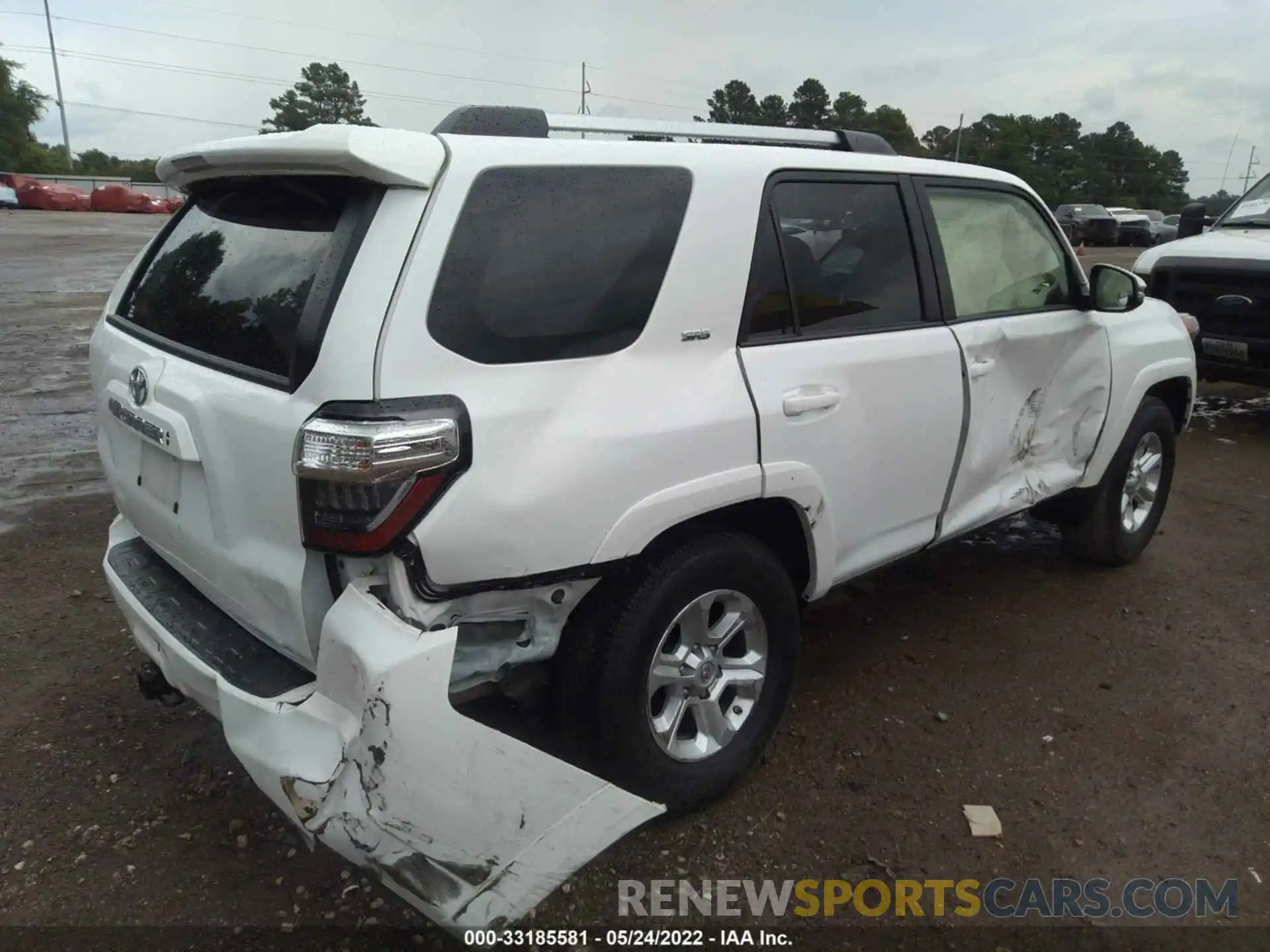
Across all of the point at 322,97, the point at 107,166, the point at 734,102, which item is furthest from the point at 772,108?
the point at 107,166

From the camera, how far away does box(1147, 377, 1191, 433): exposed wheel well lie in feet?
14.6

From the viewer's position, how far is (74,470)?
5.61m

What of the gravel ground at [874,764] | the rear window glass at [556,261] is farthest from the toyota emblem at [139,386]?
the gravel ground at [874,764]

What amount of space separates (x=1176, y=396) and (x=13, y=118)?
3141 inches

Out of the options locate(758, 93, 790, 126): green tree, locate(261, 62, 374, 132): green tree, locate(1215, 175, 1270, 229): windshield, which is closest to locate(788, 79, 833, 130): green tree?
locate(758, 93, 790, 126): green tree

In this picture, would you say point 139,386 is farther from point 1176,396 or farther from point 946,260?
point 1176,396

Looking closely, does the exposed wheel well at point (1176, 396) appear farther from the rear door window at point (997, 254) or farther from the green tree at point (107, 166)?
the green tree at point (107, 166)

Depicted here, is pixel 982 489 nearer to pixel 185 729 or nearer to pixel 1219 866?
pixel 1219 866

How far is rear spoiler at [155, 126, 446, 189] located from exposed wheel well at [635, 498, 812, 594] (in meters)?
1.13

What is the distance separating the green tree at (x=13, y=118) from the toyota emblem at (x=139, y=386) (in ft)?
247

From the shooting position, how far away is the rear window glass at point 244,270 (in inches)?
84.1

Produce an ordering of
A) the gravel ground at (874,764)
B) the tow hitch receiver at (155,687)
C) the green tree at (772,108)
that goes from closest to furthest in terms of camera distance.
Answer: the gravel ground at (874,764), the tow hitch receiver at (155,687), the green tree at (772,108)

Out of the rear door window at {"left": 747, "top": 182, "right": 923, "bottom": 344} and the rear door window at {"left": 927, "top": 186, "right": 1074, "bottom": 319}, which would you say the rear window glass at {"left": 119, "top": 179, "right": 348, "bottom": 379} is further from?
the rear door window at {"left": 927, "top": 186, "right": 1074, "bottom": 319}

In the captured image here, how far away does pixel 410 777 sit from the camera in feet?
6.14
